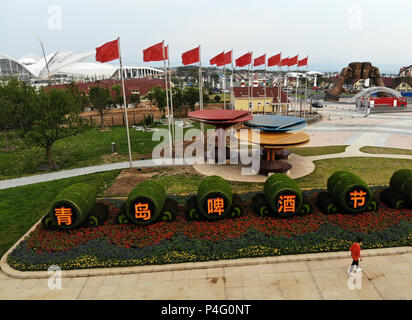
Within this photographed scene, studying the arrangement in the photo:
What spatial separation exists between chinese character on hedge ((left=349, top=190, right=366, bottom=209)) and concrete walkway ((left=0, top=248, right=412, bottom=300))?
3262 mm

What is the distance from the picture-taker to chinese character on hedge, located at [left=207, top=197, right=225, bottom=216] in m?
15.1

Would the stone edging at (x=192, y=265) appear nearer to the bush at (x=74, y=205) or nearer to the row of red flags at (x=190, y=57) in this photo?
the bush at (x=74, y=205)

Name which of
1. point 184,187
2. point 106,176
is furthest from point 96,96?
point 184,187

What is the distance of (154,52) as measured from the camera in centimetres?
2444

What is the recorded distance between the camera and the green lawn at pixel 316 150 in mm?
30023

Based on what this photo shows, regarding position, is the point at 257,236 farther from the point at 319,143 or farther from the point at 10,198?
the point at 319,143

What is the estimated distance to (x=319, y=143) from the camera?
34875mm

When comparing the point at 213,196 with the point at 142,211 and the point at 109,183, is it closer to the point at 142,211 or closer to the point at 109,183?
the point at 142,211

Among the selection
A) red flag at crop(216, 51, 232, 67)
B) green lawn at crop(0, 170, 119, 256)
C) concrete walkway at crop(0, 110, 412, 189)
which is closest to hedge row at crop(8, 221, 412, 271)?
green lawn at crop(0, 170, 119, 256)

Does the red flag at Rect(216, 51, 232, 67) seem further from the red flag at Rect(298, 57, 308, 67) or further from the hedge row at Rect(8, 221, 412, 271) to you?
the hedge row at Rect(8, 221, 412, 271)

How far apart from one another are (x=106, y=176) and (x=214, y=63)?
16555 mm

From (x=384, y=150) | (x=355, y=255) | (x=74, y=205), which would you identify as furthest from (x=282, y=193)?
(x=384, y=150)

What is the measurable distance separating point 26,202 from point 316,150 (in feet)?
88.4

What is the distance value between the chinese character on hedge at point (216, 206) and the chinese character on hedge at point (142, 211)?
10.2ft
